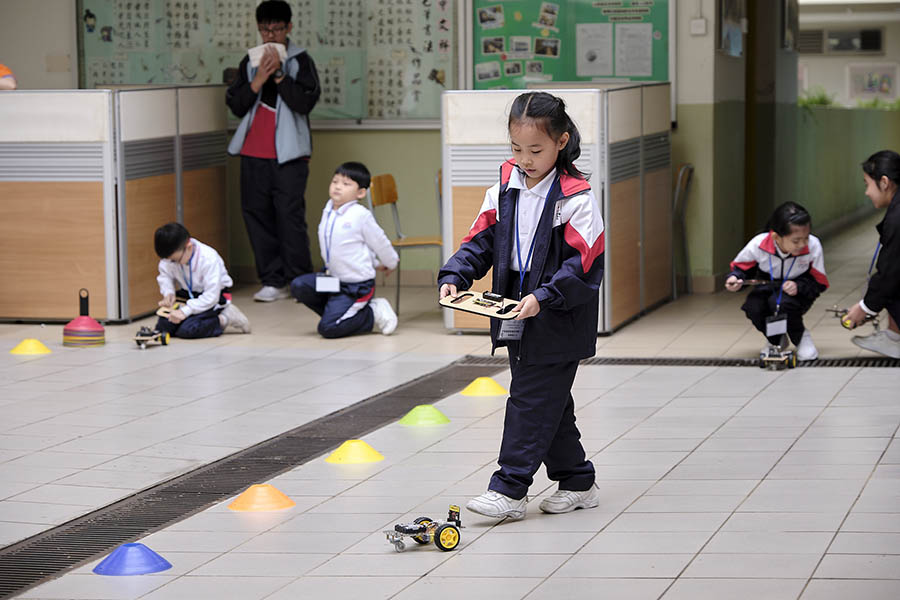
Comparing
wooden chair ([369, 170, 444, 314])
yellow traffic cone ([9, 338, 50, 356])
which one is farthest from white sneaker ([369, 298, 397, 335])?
yellow traffic cone ([9, 338, 50, 356])

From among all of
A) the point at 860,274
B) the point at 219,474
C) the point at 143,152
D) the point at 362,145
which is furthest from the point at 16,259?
the point at 860,274

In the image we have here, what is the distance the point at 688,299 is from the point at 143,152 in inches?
155

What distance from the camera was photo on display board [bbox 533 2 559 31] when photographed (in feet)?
34.1

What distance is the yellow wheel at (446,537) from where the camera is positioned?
14.3 feet

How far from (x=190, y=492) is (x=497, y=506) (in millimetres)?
1262

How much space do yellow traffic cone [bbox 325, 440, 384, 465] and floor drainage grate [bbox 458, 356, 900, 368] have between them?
7.11ft

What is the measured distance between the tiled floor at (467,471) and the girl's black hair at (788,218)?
0.77m

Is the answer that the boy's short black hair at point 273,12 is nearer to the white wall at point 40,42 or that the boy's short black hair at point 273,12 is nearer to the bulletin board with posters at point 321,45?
the bulletin board with posters at point 321,45

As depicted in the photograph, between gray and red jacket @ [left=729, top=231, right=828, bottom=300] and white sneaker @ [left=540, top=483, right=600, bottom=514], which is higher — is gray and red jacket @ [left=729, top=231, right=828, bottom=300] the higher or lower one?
the higher one

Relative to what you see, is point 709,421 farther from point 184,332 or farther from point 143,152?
point 143,152

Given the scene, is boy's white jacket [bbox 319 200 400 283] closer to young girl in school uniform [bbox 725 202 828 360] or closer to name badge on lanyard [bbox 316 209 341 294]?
name badge on lanyard [bbox 316 209 341 294]

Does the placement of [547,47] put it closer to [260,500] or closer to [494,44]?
[494,44]

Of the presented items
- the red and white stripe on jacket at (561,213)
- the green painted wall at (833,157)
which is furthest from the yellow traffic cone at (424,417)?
the green painted wall at (833,157)

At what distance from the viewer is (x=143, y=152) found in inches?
365
